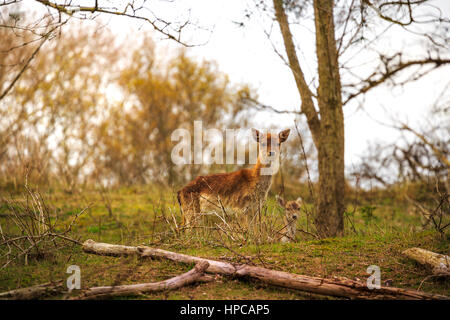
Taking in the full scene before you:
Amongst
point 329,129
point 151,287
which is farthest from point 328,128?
point 151,287

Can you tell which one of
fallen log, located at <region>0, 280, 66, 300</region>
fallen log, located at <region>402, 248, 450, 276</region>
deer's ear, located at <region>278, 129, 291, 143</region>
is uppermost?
deer's ear, located at <region>278, 129, 291, 143</region>

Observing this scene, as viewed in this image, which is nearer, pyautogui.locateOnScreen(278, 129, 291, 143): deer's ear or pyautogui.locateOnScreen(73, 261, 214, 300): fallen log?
pyautogui.locateOnScreen(73, 261, 214, 300): fallen log

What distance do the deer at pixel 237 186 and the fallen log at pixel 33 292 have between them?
4.11 metres

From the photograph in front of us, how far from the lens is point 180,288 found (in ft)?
15.8

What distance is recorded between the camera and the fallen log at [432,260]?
16.7 ft

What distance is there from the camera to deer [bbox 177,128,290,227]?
8.79 metres

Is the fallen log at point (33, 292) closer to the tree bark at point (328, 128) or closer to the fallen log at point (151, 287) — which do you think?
the fallen log at point (151, 287)

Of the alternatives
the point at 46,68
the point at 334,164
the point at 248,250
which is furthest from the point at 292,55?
the point at 46,68

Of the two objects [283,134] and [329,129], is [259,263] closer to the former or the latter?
[283,134]

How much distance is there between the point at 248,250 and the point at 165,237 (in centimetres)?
150

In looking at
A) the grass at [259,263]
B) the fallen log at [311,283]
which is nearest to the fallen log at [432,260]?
the grass at [259,263]

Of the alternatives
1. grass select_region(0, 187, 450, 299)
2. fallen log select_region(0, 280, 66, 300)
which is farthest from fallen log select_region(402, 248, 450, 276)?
fallen log select_region(0, 280, 66, 300)

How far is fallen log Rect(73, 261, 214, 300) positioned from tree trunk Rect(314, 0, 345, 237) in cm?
415

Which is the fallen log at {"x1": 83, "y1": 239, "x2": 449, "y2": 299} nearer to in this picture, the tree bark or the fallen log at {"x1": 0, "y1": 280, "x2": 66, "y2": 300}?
the fallen log at {"x1": 0, "y1": 280, "x2": 66, "y2": 300}
